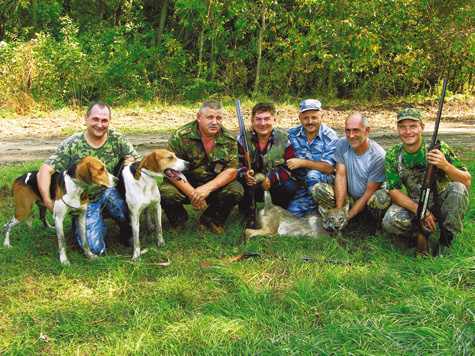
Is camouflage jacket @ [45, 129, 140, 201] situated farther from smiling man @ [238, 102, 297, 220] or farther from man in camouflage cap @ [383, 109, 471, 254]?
man in camouflage cap @ [383, 109, 471, 254]

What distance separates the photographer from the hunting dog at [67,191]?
397 centimetres

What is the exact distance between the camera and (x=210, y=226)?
17.1ft

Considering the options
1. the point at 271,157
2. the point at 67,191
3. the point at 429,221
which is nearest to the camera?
the point at 429,221

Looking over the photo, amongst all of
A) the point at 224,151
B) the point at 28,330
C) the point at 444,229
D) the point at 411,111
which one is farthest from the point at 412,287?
the point at 28,330

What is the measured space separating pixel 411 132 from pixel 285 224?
6.06ft

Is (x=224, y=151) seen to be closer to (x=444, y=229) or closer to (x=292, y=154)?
(x=292, y=154)

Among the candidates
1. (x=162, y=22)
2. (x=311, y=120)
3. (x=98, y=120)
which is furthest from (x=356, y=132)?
(x=162, y=22)

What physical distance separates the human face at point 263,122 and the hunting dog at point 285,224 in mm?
577

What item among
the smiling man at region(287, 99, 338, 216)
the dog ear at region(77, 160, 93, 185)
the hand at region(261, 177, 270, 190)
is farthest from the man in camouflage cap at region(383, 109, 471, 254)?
the dog ear at region(77, 160, 93, 185)

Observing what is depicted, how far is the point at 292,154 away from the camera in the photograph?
5457 millimetres

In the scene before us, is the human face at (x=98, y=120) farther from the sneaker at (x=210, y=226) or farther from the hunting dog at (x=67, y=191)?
the sneaker at (x=210, y=226)

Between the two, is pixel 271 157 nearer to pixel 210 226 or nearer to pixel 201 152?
pixel 201 152

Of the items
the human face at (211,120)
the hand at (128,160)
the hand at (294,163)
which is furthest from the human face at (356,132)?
the hand at (128,160)

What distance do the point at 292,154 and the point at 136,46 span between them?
37.7ft
